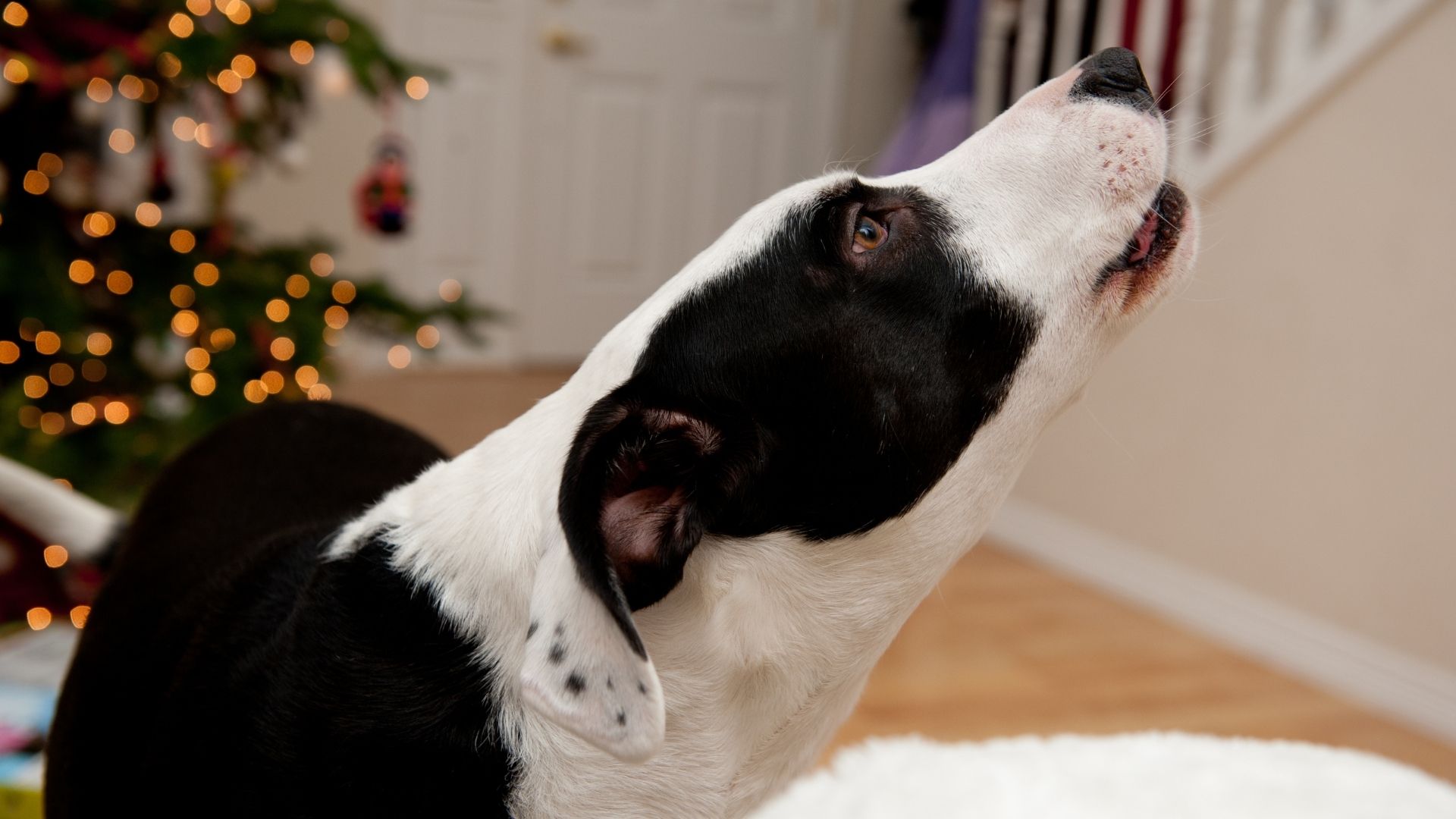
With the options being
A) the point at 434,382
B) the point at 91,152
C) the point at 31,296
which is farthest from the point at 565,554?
the point at 434,382

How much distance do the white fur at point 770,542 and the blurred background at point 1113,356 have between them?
21.8 inches

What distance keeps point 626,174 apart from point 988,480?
190 inches

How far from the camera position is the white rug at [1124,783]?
51.2 inches

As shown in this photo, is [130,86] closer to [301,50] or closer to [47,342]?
[301,50]

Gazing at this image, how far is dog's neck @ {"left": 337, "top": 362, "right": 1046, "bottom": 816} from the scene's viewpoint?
964mm

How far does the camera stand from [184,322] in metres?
2.40

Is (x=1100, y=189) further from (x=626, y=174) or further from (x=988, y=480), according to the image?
(x=626, y=174)

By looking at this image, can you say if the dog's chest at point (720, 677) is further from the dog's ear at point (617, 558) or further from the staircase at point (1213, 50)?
the staircase at point (1213, 50)

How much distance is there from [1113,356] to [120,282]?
8.61ft

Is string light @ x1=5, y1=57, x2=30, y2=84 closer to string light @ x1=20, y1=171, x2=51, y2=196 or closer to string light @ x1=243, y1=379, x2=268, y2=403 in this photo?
string light @ x1=20, y1=171, x2=51, y2=196

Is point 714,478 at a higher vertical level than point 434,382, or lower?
higher

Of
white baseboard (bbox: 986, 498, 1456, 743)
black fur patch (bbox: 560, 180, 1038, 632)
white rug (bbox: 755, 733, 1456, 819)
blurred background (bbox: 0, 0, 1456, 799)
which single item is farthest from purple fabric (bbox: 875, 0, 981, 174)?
black fur patch (bbox: 560, 180, 1038, 632)

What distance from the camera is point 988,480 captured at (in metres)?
1.06

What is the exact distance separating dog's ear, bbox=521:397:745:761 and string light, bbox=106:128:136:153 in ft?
6.80
